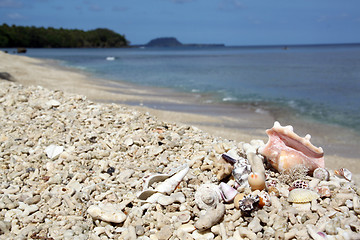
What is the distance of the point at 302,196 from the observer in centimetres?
323

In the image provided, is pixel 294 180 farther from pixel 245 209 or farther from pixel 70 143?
pixel 70 143

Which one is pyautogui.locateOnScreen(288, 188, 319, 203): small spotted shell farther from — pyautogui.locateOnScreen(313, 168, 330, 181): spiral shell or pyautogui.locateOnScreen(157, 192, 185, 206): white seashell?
pyautogui.locateOnScreen(157, 192, 185, 206): white seashell

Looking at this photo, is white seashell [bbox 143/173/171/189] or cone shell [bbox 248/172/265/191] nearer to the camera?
cone shell [bbox 248/172/265/191]

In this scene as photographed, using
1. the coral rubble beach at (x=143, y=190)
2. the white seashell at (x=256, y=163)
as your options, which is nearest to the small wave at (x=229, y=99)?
the coral rubble beach at (x=143, y=190)

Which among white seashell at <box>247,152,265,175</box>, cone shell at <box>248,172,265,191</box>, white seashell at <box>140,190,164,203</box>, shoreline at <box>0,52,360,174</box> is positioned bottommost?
shoreline at <box>0,52,360,174</box>

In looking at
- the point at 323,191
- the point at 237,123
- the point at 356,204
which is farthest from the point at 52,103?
the point at 356,204

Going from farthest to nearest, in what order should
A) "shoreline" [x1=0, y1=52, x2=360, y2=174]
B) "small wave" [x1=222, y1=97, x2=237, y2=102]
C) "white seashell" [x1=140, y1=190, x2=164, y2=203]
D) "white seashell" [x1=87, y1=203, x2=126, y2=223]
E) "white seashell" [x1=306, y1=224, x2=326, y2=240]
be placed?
"small wave" [x1=222, y1=97, x2=237, y2=102] < "shoreline" [x1=0, y1=52, x2=360, y2=174] < "white seashell" [x1=140, y1=190, x2=164, y2=203] < "white seashell" [x1=87, y1=203, x2=126, y2=223] < "white seashell" [x1=306, y1=224, x2=326, y2=240]

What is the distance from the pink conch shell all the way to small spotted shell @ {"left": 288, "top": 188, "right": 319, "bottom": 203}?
20.3 inches

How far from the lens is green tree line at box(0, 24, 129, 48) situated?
106 m

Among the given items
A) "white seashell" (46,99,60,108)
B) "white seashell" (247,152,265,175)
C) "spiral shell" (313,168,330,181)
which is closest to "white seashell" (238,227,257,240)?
"white seashell" (247,152,265,175)

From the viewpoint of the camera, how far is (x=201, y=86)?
1912cm

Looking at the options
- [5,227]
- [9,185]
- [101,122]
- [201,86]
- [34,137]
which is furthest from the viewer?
A: [201,86]

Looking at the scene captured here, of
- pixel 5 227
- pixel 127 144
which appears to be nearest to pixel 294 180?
pixel 127 144

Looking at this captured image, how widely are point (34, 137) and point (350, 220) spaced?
4.74m
